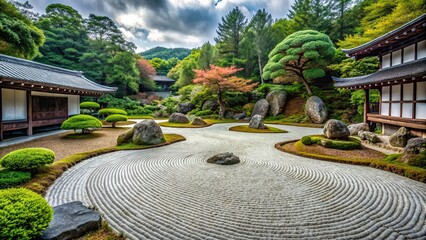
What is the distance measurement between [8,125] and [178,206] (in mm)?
10582

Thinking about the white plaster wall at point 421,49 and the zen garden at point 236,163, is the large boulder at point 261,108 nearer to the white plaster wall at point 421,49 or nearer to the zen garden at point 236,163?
the zen garden at point 236,163

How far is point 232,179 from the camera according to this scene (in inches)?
188

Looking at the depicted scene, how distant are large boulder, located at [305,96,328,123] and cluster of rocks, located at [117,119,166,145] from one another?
13850 mm

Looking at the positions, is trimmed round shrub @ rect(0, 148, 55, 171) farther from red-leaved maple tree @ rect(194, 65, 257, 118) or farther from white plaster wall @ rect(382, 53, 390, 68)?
white plaster wall @ rect(382, 53, 390, 68)

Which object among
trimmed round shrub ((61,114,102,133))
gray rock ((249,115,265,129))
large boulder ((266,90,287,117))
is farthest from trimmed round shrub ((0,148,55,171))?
large boulder ((266,90,287,117))

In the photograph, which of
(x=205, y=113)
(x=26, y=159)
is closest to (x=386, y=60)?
(x=26, y=159)

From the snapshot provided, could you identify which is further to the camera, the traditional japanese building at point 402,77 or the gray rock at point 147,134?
the gray rock at point 147,134

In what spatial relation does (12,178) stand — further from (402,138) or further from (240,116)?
(240,116)

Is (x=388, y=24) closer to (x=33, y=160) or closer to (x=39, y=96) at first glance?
(x=33, y=160)

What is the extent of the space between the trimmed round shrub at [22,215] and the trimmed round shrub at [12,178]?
235 centimetres

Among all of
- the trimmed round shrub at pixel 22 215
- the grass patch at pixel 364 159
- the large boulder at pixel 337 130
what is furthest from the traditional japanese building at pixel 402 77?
the trimmed round shrub at pixel 22 215

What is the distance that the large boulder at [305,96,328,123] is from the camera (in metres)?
16.5

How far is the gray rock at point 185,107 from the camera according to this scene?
24.6m

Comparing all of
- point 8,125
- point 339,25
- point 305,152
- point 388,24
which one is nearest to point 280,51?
point 388,24
